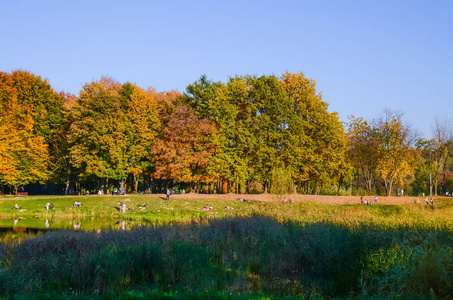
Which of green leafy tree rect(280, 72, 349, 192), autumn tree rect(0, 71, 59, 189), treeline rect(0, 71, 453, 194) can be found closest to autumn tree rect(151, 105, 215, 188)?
treeline rect(0, 71, 453, 194)

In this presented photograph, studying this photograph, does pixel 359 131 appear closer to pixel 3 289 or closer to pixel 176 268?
pixel 176 268

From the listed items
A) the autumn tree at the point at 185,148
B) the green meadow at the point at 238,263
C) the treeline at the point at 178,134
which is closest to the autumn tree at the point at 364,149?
the treeline at the point at 178,134

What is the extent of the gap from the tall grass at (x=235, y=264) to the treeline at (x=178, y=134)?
3401 cm

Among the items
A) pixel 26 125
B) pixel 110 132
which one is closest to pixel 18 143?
pixel 26 125

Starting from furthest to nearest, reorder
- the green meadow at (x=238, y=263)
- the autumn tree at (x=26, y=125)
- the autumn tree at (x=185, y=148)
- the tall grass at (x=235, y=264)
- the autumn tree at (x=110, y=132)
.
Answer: the autumn tree at (x=110, y=132) < the autumn tree at (x=26, y=125) < the autumn tree at (x=185, y=148) < the tall grass at (x=235, y=264) < the green meadow at (x=238, y=263)

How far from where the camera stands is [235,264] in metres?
14.5

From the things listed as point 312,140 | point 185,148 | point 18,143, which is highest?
point 312,140

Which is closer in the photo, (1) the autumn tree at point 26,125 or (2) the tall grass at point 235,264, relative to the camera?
(2) the tall grass at point 235,264

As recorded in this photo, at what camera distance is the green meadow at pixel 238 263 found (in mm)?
10883

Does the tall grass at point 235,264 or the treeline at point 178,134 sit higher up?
the treeline at point 178,134

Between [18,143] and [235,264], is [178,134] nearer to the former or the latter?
[18,143]

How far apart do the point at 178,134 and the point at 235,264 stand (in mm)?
37648

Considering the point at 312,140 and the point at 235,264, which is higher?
the point at 312,140

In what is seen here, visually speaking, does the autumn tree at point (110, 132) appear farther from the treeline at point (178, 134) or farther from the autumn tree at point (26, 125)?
the autumn tree at point (26, 125)
